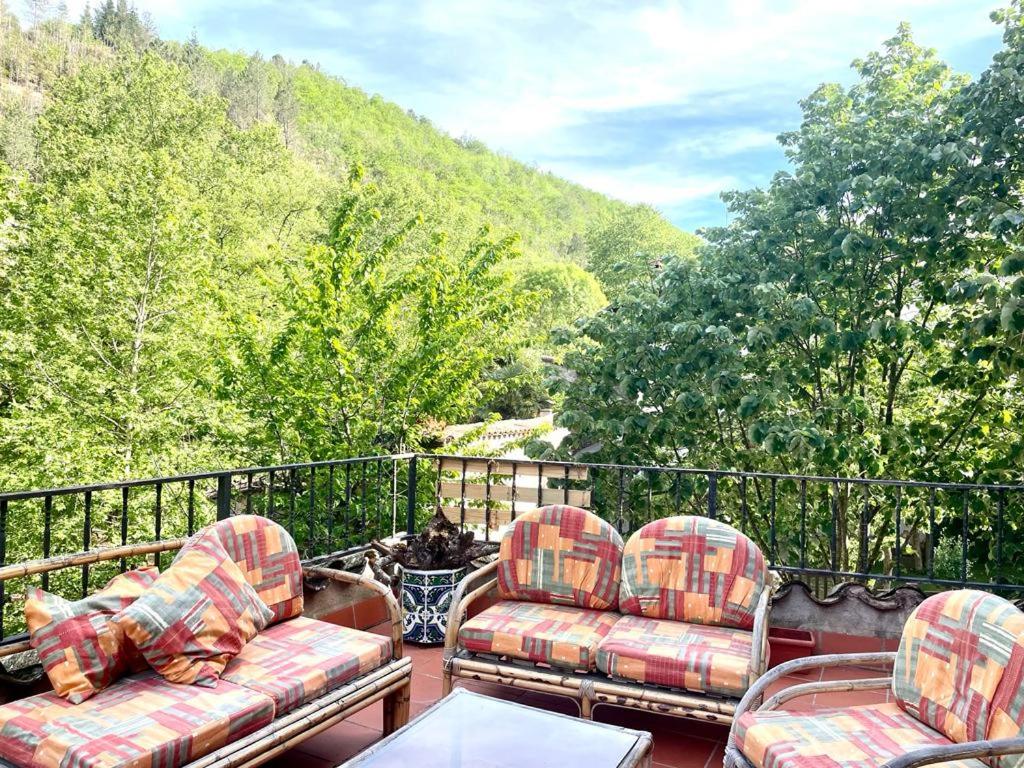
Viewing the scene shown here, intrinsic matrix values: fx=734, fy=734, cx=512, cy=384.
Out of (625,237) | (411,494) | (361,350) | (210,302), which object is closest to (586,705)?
(411,494)

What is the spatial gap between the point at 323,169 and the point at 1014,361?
30.8 m

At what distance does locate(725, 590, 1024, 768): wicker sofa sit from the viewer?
6.00ft

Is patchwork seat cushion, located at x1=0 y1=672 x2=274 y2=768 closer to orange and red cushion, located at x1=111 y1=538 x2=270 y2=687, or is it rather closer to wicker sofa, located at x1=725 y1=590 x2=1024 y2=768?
orange and red cushion, located at x1=111 y1=538 x2=270 y2=687

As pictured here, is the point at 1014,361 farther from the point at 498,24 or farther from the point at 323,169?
the point at 323,169

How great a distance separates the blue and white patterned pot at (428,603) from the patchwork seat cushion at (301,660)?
3.31ft

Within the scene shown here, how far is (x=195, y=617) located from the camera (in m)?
2.27

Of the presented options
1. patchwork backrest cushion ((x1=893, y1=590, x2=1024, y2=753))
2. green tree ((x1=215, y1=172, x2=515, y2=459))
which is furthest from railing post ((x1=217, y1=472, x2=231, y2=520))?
green tree ((x1=215, y1=172, x2=515, y2=459))

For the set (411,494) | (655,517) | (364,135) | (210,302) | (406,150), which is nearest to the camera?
(411,494)

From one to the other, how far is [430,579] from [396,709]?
3.63 ft

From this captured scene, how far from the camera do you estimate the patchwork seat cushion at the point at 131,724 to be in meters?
1.78

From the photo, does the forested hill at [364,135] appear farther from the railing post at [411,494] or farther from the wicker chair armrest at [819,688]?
the wicker chair armrest at [819,688]

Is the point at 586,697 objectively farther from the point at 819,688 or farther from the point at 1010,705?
the point at 1010,705

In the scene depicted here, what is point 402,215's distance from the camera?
78.0 ft

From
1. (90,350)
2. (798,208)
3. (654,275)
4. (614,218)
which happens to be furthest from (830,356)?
(614,218)
